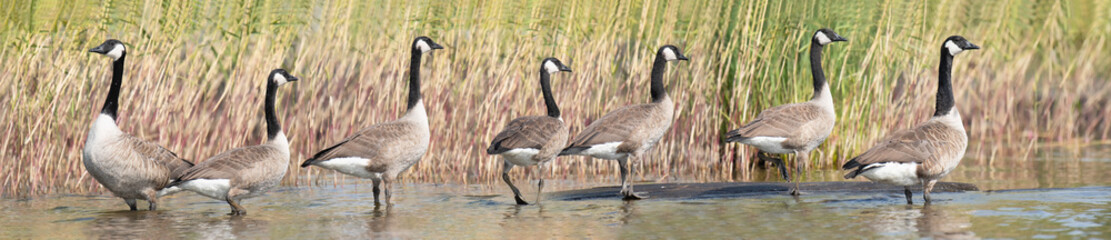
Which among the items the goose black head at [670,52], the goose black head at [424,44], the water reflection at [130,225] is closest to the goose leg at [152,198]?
the water reflection at [130,225]

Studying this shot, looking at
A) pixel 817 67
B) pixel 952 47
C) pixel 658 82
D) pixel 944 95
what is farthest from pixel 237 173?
pixel 952 47

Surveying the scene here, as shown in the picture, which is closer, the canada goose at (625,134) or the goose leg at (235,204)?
the goose leg at (235,204)

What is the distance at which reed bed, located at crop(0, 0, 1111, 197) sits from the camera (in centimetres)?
1446

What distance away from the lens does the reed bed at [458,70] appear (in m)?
14.5

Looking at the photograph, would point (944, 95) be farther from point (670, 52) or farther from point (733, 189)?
point (670, 52)

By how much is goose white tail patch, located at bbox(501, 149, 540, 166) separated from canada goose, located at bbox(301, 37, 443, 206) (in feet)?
2.89

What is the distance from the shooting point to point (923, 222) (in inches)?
434

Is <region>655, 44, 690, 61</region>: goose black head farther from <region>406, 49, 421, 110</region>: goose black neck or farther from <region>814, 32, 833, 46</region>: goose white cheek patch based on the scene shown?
<region>406, 49, 421, 110</region>: goose black neck

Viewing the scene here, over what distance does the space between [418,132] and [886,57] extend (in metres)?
6.64

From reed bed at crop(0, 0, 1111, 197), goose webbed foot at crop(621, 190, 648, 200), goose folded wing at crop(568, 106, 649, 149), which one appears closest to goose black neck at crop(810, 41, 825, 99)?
reed bed at crop(0, 0, 1111, 197)

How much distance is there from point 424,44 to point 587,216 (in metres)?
3.24

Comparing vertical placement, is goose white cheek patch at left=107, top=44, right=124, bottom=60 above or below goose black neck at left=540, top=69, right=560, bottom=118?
above

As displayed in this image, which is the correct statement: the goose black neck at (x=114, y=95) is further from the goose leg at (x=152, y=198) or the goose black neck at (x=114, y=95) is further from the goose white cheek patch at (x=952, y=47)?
the goose white cheek patch at (x=952, y=47)

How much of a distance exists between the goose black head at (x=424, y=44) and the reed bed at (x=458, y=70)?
1.45m
